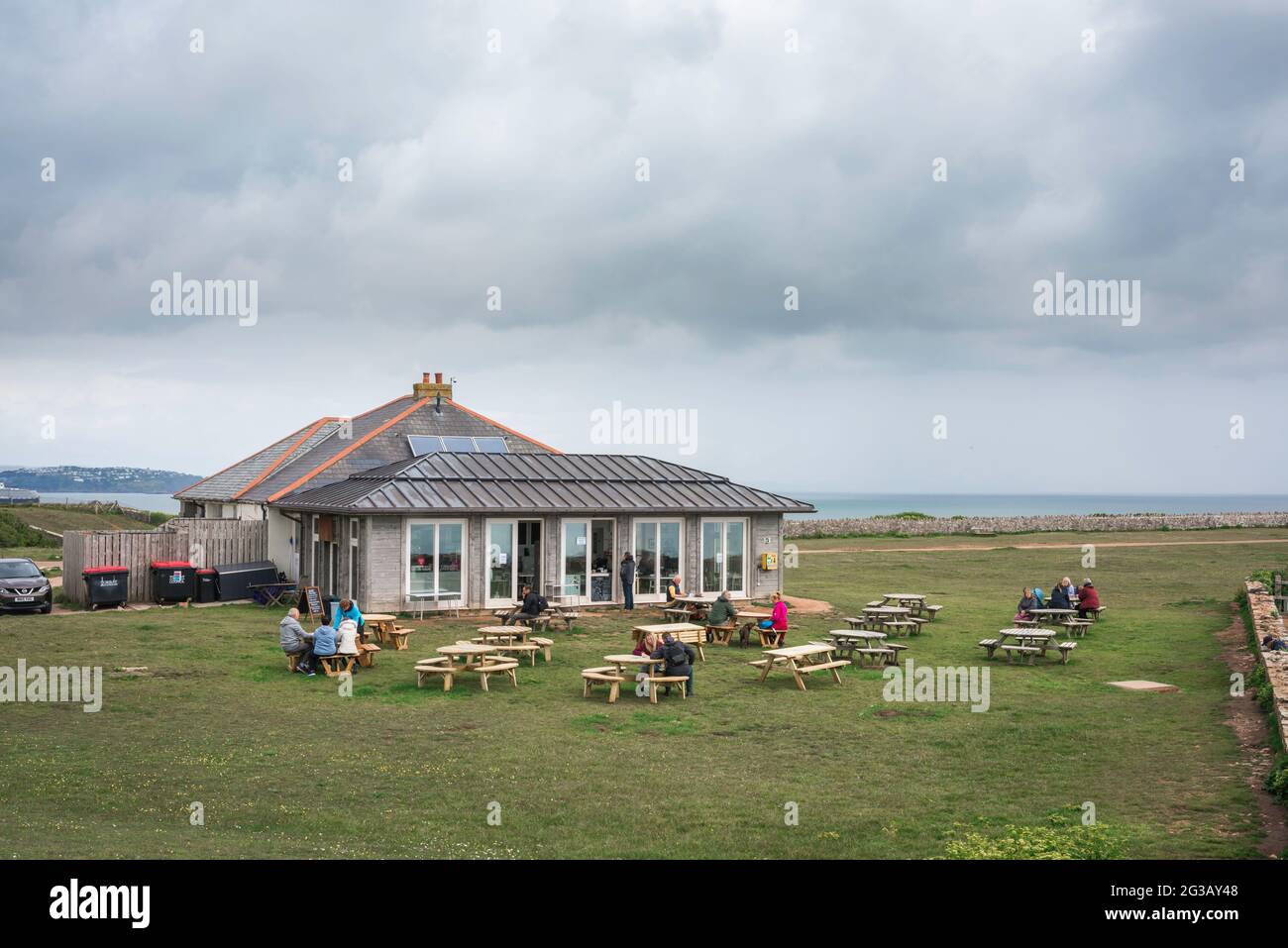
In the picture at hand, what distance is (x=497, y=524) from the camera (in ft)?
93.7

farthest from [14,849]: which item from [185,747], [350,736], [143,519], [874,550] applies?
[143,519]

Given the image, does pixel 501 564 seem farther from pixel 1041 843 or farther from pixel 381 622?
pixel 1041 843

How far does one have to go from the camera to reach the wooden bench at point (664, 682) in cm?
1769

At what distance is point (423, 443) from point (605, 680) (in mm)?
20330

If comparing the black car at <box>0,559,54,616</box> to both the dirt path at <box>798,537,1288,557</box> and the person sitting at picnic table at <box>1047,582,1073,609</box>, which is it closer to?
the person sitting at picnic table at <box>1047,582,1073,609</box>

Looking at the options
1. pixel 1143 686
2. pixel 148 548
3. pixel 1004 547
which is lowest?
pixel 1143 686

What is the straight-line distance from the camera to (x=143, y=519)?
64125 millimetres

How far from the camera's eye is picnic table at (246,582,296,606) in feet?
97.2

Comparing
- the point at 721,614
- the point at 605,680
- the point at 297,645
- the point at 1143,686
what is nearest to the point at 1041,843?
the point at 605,680

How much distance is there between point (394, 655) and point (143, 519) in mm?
48666

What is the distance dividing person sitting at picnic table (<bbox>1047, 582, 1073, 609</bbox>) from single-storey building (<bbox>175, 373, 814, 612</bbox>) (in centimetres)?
839

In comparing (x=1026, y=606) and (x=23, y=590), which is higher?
(x=23, y=590)

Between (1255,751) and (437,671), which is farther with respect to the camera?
(437,671)
